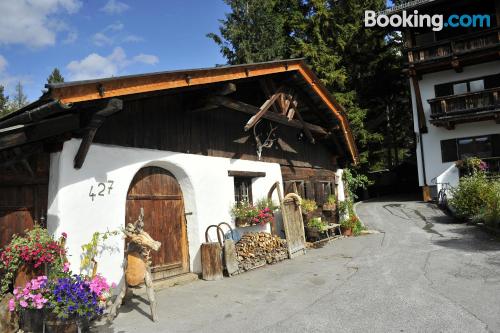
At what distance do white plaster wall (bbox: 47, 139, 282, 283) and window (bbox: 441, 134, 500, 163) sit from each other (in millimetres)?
15101

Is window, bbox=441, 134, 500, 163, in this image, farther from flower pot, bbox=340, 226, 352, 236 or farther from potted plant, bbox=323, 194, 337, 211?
flower pot, bbox=340, 226, 352, 236

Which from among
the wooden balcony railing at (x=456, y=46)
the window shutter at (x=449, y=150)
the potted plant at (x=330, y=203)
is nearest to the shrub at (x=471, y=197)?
the potted plant at (x=330, y=203)

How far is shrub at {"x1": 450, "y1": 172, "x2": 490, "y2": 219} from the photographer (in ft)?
39.8

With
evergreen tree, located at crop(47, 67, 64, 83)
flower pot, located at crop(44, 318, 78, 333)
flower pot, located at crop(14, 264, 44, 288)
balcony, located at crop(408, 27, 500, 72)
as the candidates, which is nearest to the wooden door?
flower pot, located at crop(14, 264, 44, 288)

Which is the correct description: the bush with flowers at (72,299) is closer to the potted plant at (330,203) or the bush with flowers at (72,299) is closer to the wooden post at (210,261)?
the wooden post at (210,261)

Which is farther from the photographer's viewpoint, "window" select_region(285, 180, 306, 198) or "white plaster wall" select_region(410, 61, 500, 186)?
"white plaster wall" select_region(410, 61, 500, 186)

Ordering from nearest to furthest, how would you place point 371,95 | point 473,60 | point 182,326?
point 182,326 < point 473,60 < point 371,95

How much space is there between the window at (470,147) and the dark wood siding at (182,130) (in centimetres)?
1181

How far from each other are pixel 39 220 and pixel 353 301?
4.81 meters

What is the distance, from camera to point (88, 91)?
5.13 meters

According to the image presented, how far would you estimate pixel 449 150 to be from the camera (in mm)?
19516

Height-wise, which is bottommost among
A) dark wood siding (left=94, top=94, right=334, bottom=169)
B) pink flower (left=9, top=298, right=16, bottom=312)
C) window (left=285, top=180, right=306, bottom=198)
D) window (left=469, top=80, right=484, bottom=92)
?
pink flower (left=9, top=298, right=16, bottom=312)

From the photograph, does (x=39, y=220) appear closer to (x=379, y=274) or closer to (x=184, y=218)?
(x=184, y=218)

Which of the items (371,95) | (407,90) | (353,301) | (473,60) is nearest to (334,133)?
(353,301)
